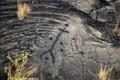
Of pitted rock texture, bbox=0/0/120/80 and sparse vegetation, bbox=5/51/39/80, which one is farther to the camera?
pitted rock texture, bbox=0/0/120/80

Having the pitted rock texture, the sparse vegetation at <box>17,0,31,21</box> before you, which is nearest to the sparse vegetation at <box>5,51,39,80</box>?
the pitted rock texture

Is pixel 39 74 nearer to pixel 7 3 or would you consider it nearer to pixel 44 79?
pixel 44 79

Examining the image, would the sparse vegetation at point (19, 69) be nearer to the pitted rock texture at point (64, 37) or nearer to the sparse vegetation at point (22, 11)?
the pitted rock texture at point (64, 37)

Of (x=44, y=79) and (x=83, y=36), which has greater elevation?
(x=83, y=36)

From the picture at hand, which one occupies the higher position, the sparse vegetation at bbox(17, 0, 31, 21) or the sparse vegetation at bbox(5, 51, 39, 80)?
the sparse vegetation at bbox(17, 0, 31, 21)

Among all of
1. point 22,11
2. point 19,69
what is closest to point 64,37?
point 22,11

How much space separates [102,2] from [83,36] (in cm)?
92

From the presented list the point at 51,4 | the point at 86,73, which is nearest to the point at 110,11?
the point at 51,4

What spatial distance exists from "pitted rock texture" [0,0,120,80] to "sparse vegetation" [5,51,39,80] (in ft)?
0.32

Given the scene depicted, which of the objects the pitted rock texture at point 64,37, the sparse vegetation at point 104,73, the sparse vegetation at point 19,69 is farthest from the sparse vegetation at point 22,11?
the sparse vegetation at point 104,73

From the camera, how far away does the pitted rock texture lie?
439 cm

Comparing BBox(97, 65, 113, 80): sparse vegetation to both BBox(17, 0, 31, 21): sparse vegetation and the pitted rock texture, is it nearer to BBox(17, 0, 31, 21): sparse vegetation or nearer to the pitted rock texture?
the pitted rock texture

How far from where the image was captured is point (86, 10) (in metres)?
5.20

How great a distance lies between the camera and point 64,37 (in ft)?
15.4
